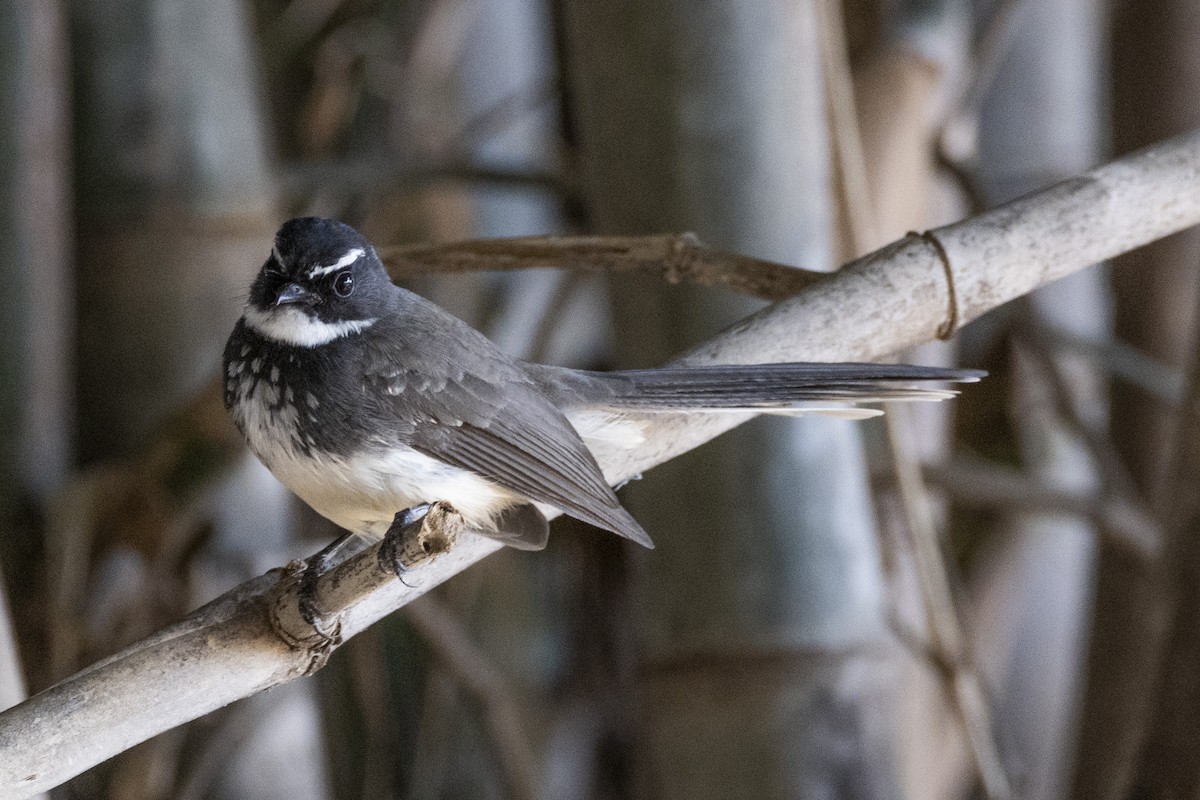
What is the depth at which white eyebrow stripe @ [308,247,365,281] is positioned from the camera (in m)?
1.86

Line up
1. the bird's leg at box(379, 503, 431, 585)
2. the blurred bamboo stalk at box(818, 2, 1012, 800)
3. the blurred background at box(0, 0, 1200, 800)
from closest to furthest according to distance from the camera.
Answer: the bird's leg at box(379, 503, 431, 585)
the blurred bamboo stalk at box(818, 2, 1012, 800)
the blurred background at box(0, 0, 1200, 800)

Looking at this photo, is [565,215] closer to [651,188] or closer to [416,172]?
[416,172]

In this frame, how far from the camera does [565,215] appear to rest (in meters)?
3.33

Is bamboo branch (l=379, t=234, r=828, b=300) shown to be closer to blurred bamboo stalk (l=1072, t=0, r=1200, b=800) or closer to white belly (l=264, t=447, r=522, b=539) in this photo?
white belly (l=264, t=447, r=522, b=539)

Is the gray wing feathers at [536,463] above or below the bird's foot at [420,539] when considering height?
above

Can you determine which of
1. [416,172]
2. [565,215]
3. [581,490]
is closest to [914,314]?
[581,490]

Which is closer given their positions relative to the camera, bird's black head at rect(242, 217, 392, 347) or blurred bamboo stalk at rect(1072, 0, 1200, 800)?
bird's black head at rect(242, 217, 392, 347)

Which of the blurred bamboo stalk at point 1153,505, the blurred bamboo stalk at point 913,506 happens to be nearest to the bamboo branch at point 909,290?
the blurred bamboo stalk at point 913,506

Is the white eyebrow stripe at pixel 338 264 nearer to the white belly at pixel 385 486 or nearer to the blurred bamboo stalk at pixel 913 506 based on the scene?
the white belly at pixel 385 486

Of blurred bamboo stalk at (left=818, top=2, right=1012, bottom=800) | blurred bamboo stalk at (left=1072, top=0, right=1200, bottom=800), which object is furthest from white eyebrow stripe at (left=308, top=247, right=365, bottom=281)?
blurred bamboo stalk at (left=1072, top=0, right=1200, bottom=800)

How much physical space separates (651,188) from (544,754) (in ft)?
7.21

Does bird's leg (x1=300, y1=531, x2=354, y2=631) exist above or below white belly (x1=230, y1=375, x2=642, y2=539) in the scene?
below

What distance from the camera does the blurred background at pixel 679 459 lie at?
88.3 inches

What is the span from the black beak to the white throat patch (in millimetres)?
14
